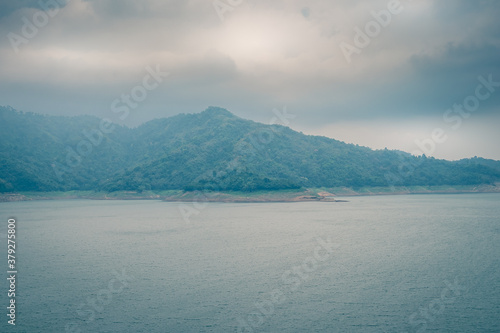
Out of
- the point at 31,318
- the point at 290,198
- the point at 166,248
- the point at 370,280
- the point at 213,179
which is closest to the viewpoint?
the point at 31,318

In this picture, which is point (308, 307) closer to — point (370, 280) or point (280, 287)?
point (280, 287)

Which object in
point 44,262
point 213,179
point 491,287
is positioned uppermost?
point 213,179

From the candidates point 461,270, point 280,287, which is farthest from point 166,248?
point 461,270

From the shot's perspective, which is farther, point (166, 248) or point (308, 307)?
point (166, 248)

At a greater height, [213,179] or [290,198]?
[213,179]

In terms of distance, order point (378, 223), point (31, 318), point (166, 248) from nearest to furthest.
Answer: point (31, 318) < point (166, 248) < point (378, 223)

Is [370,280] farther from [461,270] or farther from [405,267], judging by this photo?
[461,270]

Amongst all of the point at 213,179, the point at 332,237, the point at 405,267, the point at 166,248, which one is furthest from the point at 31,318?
the point at 213,179
